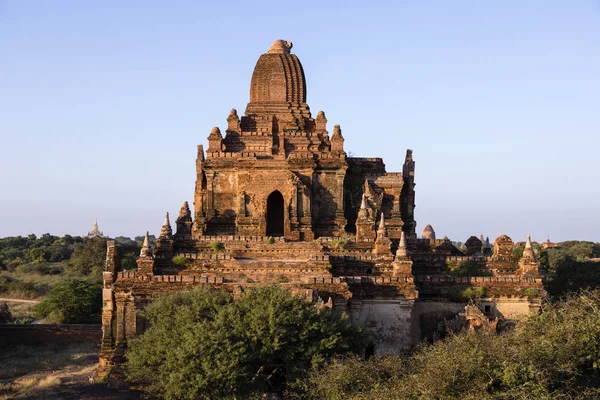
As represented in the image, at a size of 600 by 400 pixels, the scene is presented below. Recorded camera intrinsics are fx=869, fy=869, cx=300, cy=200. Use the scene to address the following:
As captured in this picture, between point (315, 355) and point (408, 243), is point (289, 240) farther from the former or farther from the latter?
point (315, 355)

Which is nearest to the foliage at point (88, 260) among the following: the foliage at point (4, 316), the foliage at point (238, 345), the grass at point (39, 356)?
the foliage at point (4, 316)

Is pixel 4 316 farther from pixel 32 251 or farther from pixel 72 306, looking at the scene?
pixel 32 251

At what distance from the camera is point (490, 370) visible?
1752 centimetres

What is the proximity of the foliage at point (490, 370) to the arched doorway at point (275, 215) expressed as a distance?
635 inches

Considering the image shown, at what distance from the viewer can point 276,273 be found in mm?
25484

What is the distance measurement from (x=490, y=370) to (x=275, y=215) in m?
19.7

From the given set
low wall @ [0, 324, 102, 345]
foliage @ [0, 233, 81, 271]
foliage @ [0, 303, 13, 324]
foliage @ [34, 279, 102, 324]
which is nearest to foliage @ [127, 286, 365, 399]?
low wall @ [0, 324, 102, 345]

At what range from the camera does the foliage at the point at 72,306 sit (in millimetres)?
37184

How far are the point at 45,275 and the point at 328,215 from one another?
31.7 m

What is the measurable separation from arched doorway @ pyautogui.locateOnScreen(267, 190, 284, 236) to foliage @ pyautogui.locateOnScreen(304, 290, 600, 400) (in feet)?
52.9

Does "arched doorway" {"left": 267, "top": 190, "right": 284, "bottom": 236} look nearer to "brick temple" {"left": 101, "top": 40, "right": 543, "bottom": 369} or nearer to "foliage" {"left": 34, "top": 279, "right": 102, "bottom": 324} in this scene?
"brick temple" {"left": 101, "top": 40, "right": 543, "bottom": 369}

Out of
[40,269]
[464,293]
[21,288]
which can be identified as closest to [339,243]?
[464,293]

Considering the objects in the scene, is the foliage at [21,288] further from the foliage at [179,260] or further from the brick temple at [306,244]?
the foliage at [179,260]

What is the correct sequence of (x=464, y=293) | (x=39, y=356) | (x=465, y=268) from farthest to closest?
1. (x=39, y=356)
2. (x=465, y=268)
3. (x=464, y=293)
